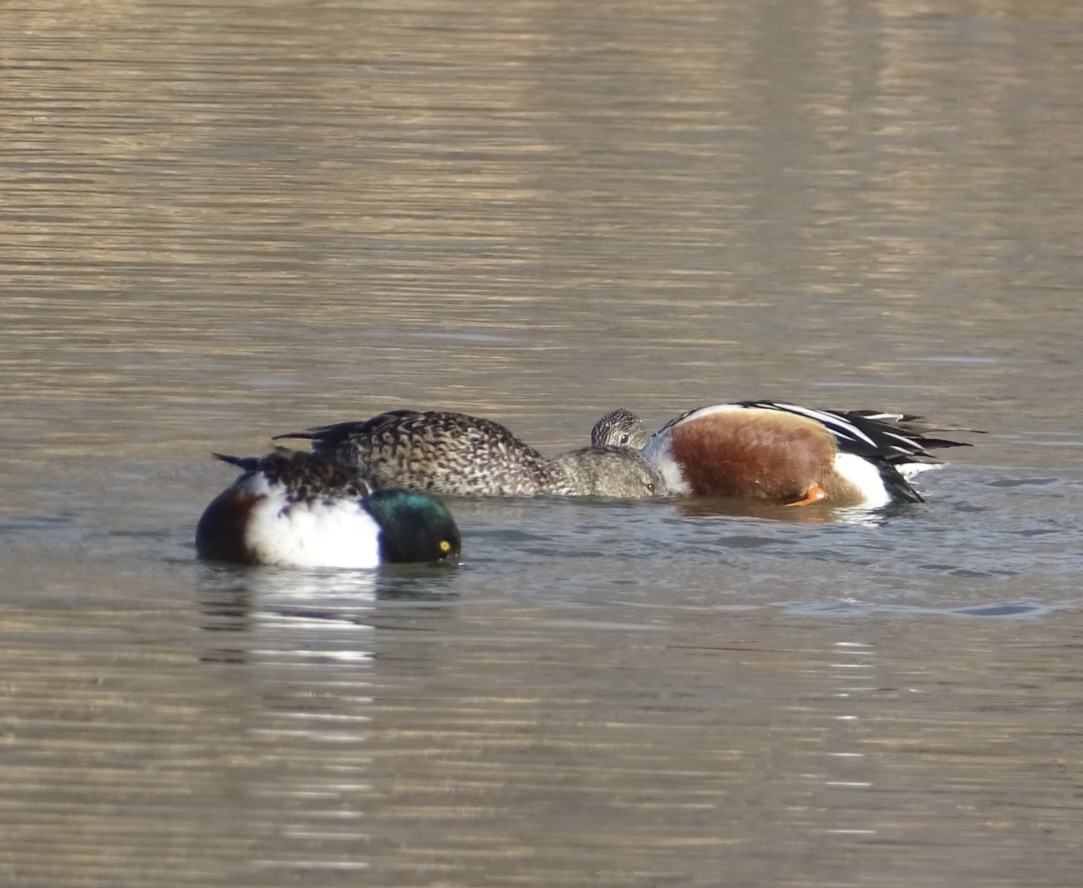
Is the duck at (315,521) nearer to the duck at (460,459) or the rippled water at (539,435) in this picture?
the rippled water at (539,435)

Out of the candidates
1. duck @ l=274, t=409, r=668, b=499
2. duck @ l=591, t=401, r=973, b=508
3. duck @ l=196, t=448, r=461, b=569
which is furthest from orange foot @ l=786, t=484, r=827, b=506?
duck @ l=196, t=448, r=461, b=569

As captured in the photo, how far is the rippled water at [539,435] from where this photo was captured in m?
6.68

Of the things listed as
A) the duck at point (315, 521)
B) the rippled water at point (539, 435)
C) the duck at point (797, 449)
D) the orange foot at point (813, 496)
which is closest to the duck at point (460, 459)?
the rippled water at point (539, 435)

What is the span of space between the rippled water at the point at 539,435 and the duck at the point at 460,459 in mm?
208

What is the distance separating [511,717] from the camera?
7434 mm

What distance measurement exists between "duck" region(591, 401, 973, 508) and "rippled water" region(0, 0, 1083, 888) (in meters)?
0.34

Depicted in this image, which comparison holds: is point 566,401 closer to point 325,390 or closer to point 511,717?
point 325,390

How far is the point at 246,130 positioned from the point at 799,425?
33.6ft

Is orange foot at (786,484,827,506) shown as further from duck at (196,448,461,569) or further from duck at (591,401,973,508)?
duck at (196,448,461,569)

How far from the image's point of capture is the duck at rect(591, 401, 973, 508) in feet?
36.0

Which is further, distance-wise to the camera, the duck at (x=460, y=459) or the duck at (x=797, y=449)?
the duck at (x=797, y=449)

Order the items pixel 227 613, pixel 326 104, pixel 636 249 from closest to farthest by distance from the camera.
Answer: pixel 227 613, pixel 636 249, pixel 326 104

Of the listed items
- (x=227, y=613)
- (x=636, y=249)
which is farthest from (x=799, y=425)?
(x=636, y=249)

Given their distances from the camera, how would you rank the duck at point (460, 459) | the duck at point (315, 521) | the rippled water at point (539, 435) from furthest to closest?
the duck at point (460, 459) → the duck at point (315, 521) → the rippled water at point (539, 435)
